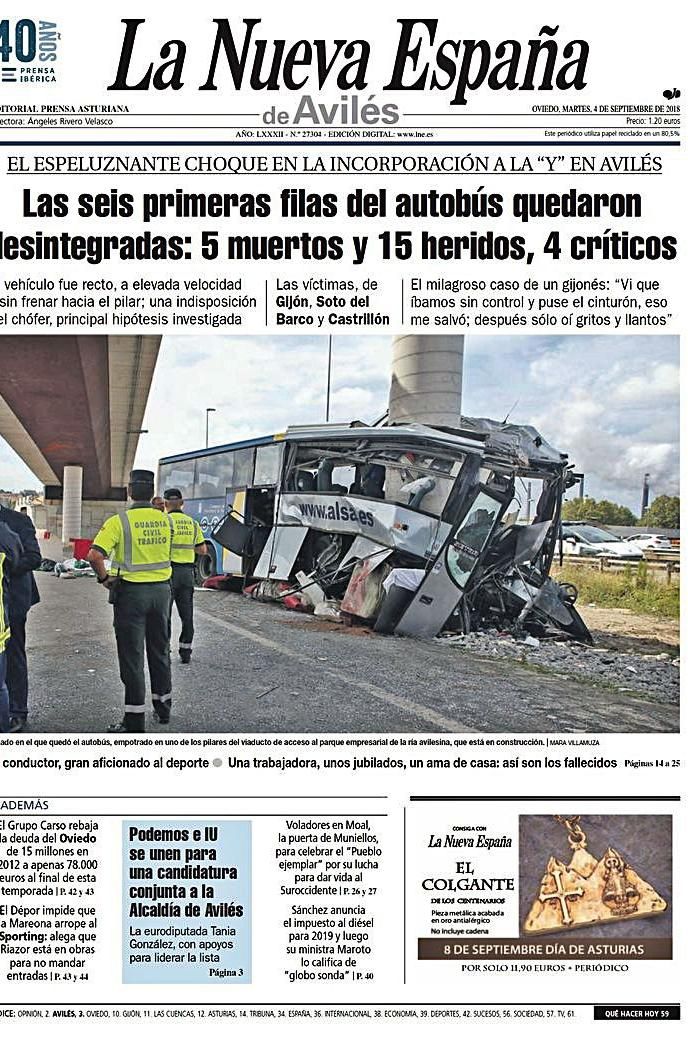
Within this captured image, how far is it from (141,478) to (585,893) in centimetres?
250

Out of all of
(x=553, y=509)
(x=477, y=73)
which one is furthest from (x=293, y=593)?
(x=477, y=73)

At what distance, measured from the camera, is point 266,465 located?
5027 mm

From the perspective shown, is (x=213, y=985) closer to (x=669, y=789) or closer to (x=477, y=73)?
(x=669, y=789)

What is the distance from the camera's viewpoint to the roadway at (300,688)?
8.58ft

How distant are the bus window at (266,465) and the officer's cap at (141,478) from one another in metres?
1.93

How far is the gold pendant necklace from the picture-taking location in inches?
90.0

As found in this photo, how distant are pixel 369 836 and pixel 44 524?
2.08 m

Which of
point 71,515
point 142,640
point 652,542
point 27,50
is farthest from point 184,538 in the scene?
point 652,542

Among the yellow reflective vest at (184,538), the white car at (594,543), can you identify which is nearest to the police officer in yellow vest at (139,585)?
the yellow reflective vest at (184,538)

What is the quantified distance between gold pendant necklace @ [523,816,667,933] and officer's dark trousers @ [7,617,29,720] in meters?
2.23

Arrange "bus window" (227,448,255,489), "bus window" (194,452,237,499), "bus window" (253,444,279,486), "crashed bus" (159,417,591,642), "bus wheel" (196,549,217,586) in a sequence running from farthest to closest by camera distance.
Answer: "bus window" (227,448,255,489) → "bus window" (253,444,279,486) → "bus window" (194,452,237,499) → "crashed bus" (159,417,591,642) → "bus wheel" (196,549,217,586)

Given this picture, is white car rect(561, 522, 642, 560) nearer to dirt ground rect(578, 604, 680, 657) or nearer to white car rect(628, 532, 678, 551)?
white car rect(628, 532, 678, 551)

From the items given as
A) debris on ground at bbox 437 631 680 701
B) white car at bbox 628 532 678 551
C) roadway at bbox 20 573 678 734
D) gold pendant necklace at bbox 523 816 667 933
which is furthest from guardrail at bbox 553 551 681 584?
gold pendant necklace at bbox 523 816 667 933

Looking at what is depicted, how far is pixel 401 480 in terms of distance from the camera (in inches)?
177
